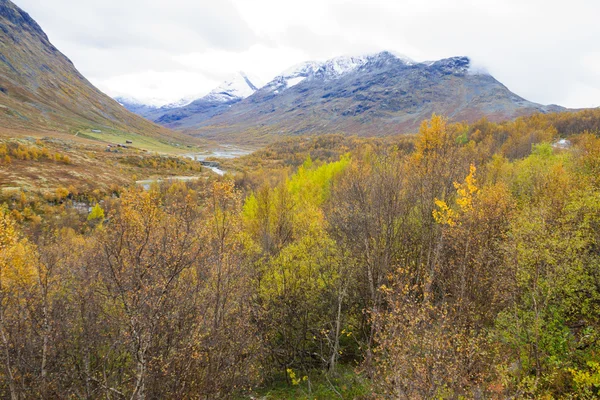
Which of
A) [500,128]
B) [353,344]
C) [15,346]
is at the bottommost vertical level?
[353,344]

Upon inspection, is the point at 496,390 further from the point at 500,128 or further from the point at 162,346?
the point at 500,128

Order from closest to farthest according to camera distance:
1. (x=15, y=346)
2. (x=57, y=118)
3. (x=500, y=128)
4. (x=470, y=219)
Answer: (x=15, y=346) → (x=470, y=219) → (x=500, y=128) → (x=57, y=118)

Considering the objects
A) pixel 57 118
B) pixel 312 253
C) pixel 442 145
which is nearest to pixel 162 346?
pixel 312 253

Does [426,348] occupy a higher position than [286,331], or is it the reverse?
[426,348]

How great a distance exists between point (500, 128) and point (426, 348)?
359 feet

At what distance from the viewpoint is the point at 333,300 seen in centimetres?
1930

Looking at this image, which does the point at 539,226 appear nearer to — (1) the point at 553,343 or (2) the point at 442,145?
(1) the point at 553,343

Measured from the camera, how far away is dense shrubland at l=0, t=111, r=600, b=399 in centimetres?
1077

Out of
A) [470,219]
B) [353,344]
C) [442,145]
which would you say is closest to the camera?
[470,219]

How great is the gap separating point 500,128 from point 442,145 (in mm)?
97351

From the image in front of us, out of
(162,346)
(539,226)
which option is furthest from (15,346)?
(539,226)

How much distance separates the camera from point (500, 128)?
95062mm

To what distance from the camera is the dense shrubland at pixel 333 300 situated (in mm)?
10773

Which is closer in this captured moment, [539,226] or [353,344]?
[539,226]
